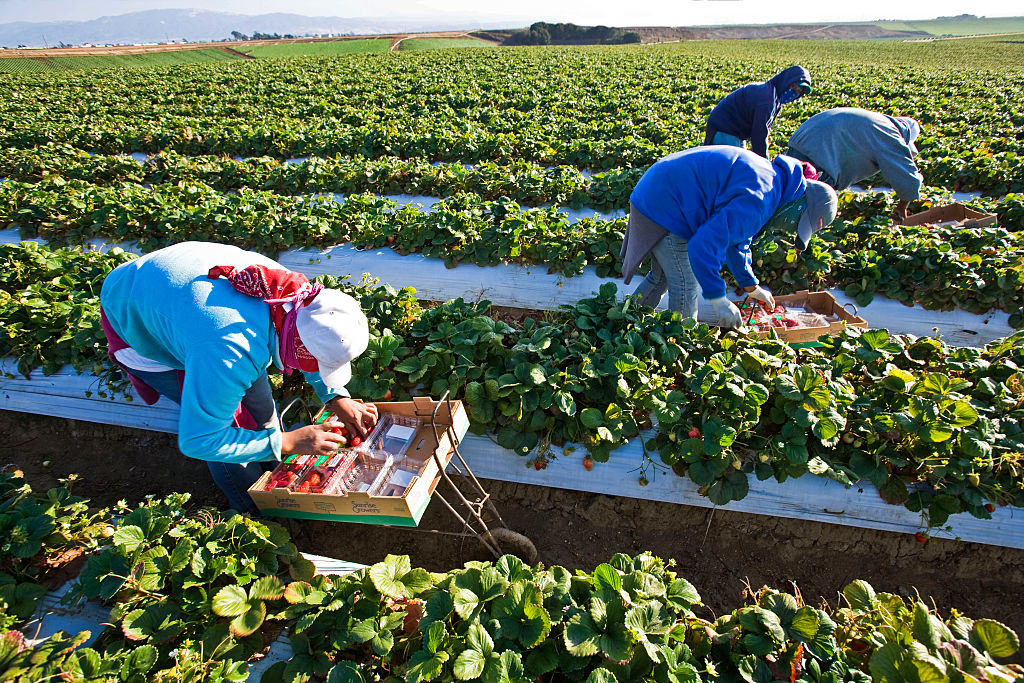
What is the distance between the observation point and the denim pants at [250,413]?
8.49ft

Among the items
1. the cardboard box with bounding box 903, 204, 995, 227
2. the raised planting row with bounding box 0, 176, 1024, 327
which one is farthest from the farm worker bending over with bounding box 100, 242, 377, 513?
the cardboard box with bounding box 903, 204, 995, 227

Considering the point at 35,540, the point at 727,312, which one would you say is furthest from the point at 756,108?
the point at 35,540

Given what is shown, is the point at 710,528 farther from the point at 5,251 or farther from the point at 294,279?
the point at 5,251

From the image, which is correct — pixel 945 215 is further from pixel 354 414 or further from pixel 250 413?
pixel 250 413

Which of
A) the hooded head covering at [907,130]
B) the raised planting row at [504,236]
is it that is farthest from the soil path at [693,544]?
the hooded head covering at [907,130]

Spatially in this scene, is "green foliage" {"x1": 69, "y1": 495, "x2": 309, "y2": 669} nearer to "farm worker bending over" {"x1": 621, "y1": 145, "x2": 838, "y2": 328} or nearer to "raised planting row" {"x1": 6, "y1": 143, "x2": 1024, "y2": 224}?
"farm worker bending over" {"x1": 621, "y1": 145, "x2": 838, "y2": 328}

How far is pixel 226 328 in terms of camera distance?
1.96m

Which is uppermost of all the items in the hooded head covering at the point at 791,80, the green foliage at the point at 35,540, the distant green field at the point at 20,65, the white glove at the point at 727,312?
the distant green field at the point at 20,65

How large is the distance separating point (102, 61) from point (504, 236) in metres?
44.6

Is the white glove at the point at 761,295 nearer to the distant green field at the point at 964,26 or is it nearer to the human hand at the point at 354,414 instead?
the human hand at the point at 354,414

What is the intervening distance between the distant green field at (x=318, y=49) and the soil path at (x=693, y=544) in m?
41.1

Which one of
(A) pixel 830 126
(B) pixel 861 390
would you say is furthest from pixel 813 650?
(A) pixel 830 126

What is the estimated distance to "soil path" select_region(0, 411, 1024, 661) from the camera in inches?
112

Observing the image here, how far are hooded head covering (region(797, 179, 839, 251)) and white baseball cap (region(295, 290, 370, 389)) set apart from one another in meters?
3.12
